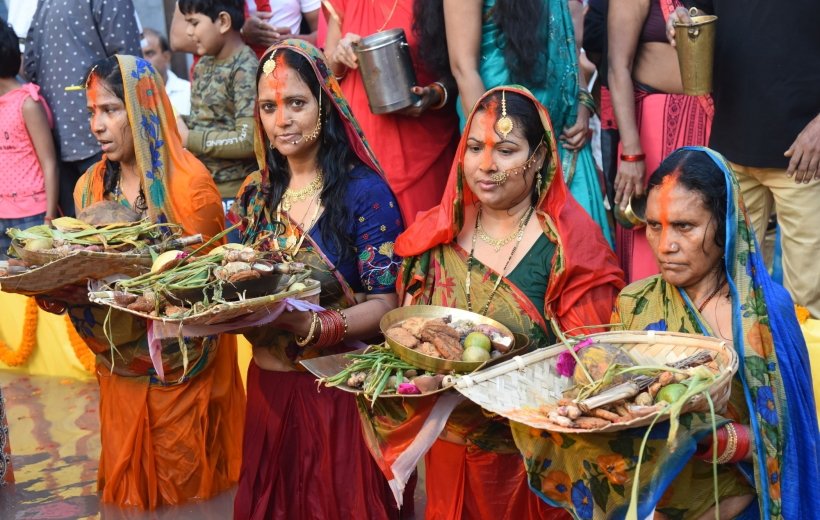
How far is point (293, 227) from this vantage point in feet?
12.6

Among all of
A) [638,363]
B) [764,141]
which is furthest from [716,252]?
[764,141]

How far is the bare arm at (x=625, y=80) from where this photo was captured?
14.8 feet

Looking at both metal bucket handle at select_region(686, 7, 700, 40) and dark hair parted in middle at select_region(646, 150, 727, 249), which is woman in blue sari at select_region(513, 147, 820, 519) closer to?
dark hair parted in middle at select_region(646, 150, 727, 249)

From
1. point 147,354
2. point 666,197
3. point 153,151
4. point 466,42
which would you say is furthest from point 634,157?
point 147,354

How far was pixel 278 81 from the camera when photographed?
12.3 feet

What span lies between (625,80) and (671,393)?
2298mm

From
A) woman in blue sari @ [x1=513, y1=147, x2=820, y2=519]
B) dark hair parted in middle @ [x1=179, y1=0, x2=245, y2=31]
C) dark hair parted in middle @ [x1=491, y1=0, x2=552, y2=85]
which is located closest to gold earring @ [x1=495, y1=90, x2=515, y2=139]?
woman in blue sari @ [x1=513, y1=147, x2=820, y2=519]

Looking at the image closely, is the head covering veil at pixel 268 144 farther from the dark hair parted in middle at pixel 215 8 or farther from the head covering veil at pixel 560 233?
the dark hair parted in middle at pixel 215 8

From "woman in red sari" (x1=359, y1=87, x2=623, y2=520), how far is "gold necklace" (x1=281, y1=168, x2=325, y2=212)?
1.77 feet

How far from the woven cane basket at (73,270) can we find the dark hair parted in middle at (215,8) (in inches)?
95.2

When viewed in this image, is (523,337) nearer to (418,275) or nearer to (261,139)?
(418,275)

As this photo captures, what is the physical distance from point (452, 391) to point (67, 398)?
3638 mm

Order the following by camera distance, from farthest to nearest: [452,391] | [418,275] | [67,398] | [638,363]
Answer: [67,398]
[418,275]
[452,391]
[638,363]

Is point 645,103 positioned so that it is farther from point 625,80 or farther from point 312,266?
point 312,266
